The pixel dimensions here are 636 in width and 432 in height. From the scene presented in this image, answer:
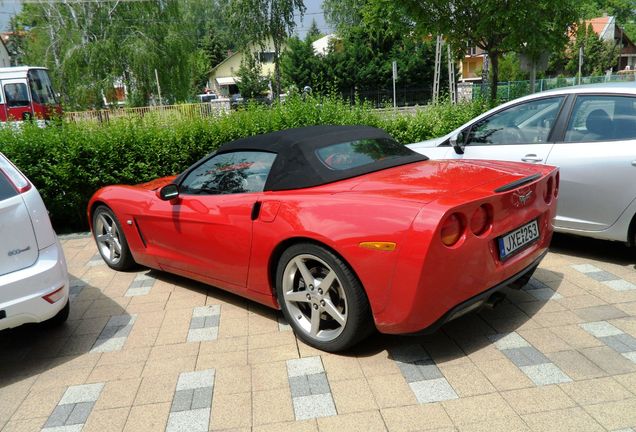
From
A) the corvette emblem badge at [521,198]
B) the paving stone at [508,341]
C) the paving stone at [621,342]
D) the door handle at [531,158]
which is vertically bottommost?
the paving stone at [621,342]

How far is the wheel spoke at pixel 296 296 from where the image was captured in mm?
3376

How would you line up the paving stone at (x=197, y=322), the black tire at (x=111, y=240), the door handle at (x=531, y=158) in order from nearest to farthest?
1. the paving stone at (x=197, y=322)
2. the door handle at (x=531, y=158)
3. the black tire at (x=111, y=240)

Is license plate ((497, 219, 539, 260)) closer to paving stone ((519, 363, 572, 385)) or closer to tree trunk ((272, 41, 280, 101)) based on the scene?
paving stone ((519, 363, 572, 385))

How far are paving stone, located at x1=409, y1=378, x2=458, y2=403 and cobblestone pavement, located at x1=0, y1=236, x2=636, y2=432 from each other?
1 centimetres

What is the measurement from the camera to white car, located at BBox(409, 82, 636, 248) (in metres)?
4.42

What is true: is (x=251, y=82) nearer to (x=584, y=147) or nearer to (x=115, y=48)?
(x=115, y=48)

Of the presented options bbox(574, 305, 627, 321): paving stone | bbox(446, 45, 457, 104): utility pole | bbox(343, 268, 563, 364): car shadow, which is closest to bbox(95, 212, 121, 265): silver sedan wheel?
bbox(343, 268, 563, 364): car shadow

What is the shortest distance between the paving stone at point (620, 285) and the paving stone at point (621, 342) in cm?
90

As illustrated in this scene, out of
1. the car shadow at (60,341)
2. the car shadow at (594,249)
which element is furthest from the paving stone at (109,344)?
the car shadow at (594,249)

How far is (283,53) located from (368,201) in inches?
1399

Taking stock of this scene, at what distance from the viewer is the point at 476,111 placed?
857cm

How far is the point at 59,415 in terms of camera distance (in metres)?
2.92

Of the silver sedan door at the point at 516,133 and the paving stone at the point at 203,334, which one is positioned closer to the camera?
the paving stone at the point at 203,334

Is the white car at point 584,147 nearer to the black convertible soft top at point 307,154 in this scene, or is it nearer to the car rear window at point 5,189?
the black convertible soft top at point 307,154
